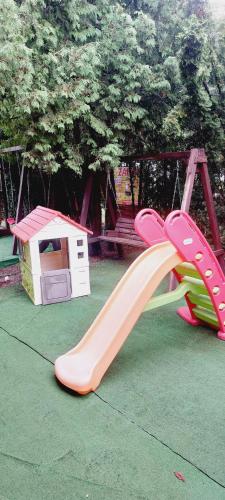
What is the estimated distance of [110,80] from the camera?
6098 millimetres

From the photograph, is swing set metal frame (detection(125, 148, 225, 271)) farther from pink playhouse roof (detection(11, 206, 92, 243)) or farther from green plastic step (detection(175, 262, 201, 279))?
pink playhouse roof (detection(11, 206, 92, 243))


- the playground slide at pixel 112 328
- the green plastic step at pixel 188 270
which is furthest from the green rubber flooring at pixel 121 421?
the green plastic step at pixel 188 270

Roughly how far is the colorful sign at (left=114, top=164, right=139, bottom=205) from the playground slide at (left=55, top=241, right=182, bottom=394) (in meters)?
4.50

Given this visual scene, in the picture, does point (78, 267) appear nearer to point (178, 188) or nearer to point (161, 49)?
point (178, 188)

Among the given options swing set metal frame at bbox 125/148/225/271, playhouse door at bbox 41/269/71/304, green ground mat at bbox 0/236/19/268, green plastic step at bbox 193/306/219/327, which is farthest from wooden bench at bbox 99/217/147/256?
green plastic step at bbox 193/306/219/327

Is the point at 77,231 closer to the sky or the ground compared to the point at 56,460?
closer to the sky

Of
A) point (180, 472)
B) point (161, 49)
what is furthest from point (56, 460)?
point (161, 49)

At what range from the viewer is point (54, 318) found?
462 cm

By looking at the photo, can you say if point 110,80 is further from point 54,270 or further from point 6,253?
point 6,253

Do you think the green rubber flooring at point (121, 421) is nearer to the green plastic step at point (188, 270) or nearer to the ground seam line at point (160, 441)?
the ground seam line at point (160, 441)

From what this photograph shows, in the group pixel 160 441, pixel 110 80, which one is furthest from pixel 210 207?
pixel 160 441

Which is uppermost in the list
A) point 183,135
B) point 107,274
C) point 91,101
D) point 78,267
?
point 91,101

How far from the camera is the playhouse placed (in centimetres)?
493

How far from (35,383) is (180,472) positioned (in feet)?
4.77
